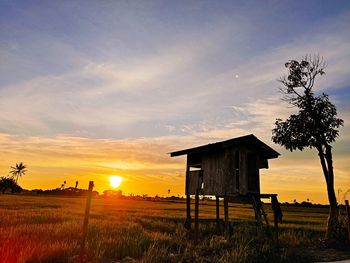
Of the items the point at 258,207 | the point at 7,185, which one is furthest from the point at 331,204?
the point at 7,185

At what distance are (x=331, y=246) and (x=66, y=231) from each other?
12795mm

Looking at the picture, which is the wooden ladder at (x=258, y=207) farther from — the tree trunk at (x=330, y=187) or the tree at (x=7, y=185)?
the tree at (x=7, y=185)

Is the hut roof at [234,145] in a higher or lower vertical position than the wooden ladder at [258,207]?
higher

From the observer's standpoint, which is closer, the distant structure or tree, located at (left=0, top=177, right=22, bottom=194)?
the distant structure

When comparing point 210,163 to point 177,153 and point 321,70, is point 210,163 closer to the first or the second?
point 177,153

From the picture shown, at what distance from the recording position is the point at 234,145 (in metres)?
17.1

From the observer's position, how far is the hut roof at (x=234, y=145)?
655 inches

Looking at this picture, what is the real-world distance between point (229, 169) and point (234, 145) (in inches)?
56.8

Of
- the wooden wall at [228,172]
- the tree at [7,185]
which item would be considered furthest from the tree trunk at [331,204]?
the tree at [7,185]

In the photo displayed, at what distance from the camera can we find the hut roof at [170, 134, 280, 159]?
16641mm

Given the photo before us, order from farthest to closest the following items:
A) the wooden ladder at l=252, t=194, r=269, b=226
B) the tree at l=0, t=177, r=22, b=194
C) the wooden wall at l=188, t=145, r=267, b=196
→ the tree at l=0, t=177, r=22, b=194 < the wooden ladder at l=252, t=194, r=269, b=226 < the wooden wall at l=188, t=145, r=267, b=196

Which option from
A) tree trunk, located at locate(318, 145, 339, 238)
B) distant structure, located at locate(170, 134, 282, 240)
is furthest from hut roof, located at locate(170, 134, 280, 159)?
tree trunk, located at locate(318, 145, 339, 238)

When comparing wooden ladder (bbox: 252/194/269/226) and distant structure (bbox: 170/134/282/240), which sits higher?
distant structure (bbox: 170/134/282/240)

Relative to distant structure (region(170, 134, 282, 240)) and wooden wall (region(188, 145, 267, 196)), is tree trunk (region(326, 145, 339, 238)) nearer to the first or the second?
distant structure (region(170, 134, 282, 240))
